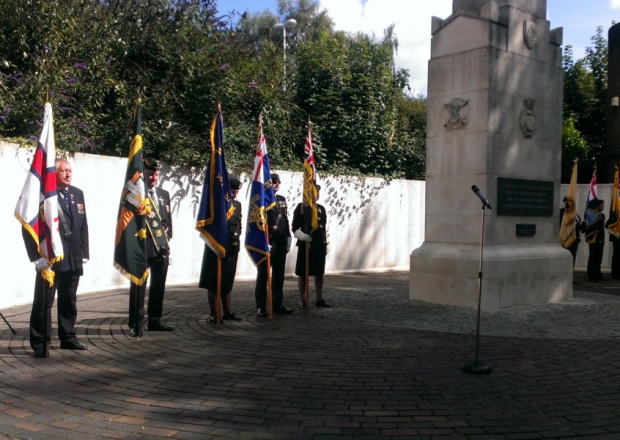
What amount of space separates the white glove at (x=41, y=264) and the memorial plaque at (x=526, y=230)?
698 centimetres

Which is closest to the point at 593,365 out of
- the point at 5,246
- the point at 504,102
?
the point at 504,102

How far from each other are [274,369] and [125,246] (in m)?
Result: 2.41

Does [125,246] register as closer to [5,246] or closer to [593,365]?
[5,246]

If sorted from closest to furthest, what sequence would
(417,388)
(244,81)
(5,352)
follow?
1. (417,388)
2. (5,352)
3. (244,81)

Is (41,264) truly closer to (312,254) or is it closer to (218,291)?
(218,291)

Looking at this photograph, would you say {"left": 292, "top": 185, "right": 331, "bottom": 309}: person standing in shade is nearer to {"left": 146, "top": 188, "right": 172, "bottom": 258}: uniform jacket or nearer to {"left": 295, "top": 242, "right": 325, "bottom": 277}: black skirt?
{"left": 295, "top": 242, "right": 325, "bottom": 277}: black skirt

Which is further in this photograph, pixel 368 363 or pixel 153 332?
pixel 153 332

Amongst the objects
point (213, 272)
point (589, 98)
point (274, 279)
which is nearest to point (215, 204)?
point (213, 272)

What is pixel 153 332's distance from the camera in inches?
286

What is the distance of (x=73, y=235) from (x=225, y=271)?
2141 mm

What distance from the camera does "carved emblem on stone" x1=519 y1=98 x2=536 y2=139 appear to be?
31.2 ft

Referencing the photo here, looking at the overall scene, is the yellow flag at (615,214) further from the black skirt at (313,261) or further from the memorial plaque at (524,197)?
the black skirt at (313,261)

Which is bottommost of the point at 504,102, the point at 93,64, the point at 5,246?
the point at 5,246

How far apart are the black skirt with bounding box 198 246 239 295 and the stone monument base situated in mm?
3365
